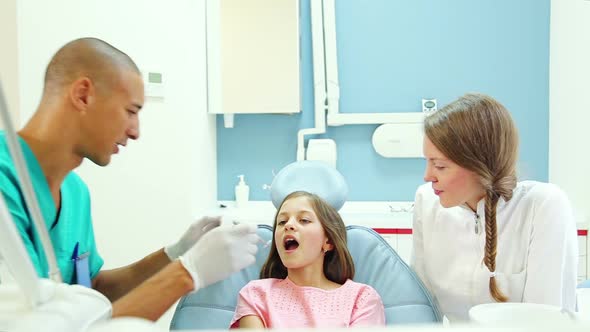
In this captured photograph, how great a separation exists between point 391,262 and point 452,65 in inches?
66.0

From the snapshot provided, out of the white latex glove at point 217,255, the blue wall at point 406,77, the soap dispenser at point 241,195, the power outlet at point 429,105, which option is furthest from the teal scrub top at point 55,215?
the power outlet at point 429,105

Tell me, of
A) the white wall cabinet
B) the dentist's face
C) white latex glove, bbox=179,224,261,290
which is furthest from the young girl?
the white wall cabinet

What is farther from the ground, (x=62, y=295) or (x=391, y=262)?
(x=62, y=295)

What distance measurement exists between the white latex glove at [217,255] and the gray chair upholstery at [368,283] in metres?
0.23

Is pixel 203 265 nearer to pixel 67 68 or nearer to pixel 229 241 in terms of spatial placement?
pixel 229 241

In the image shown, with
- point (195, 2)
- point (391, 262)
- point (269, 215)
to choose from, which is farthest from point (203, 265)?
point (195, 2)

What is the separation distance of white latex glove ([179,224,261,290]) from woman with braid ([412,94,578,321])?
1.91 ft

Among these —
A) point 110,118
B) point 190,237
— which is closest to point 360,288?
point 190,237

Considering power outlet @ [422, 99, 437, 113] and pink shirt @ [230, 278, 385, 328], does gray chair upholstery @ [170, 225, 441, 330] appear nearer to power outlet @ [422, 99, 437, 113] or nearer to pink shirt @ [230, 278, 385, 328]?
pink shirt @ [230, 278, 385, 328]

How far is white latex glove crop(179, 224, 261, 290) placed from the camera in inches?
50.6

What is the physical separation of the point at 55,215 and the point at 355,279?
95cm

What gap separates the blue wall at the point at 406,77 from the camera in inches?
112

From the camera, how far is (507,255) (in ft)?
4.66

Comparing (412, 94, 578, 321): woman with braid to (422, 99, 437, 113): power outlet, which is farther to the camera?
(422, 99, 437, 113): power outlet
